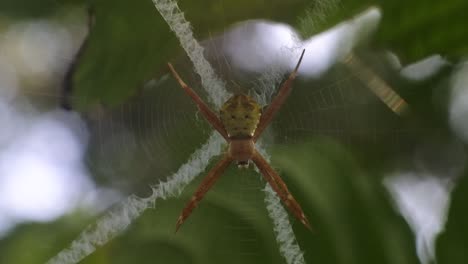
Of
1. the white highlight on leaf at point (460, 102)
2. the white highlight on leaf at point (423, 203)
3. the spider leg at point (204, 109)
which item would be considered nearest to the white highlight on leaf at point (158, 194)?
the spider leg at point (204, 109)

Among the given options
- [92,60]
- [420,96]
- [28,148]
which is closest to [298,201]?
[420,96]

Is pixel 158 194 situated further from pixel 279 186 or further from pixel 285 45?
pixel 285 45

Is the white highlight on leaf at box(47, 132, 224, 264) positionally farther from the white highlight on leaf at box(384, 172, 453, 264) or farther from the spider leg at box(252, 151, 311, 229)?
the white highlight on leaf at box(384, 172, 453, 264)

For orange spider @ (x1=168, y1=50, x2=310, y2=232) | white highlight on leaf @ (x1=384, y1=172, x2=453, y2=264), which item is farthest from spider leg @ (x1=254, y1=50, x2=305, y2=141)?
white highlight on leaf @ (x1=384, y1=172, x2=453, y2=264)

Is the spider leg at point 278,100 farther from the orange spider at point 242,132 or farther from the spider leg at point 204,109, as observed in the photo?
the spider leg at point 204,109

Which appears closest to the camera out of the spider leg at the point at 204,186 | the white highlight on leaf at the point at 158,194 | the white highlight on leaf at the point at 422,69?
the white highlight on leaf at the point at 422,69

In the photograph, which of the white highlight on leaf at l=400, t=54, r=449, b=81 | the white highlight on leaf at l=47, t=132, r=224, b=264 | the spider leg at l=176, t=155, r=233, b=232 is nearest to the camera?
the white highlight on leaf at l=400, t=54, r=449, b=81
